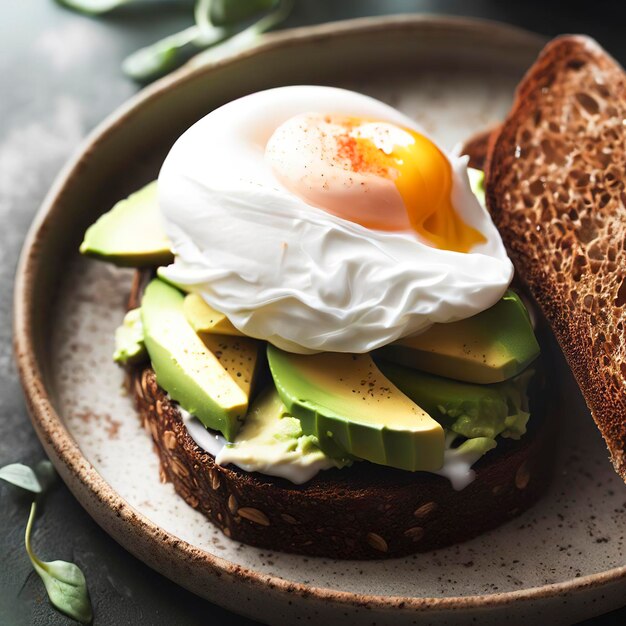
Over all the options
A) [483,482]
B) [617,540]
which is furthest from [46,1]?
[617,540]

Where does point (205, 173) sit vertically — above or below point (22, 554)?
above

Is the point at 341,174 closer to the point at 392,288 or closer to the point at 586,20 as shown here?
the point at 392,288

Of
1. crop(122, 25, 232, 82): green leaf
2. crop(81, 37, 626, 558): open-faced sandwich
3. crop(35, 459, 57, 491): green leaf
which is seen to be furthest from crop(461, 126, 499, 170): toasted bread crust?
crop(35, 459, 57, 491): green leaf

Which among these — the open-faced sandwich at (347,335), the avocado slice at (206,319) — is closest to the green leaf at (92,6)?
the open-faced sandwich at (347,335)

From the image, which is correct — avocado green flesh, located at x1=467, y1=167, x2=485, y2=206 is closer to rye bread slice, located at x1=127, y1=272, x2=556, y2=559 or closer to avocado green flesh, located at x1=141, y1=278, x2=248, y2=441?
rye bread slice, located at x1=127, y1=272, x2=556, y2=559

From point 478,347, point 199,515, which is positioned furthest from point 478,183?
point 199,515

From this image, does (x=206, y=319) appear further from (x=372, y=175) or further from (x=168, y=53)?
(x=168, y=53)

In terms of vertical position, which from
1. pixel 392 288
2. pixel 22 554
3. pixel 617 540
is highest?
pixel 392 288

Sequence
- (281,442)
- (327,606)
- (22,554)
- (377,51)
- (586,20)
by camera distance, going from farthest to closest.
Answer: (586,20), (377,51), (22,554), (281,442), (327,606)

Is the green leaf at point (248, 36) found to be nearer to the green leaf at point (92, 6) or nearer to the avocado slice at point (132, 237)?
the green leaf at point (92, 6)
